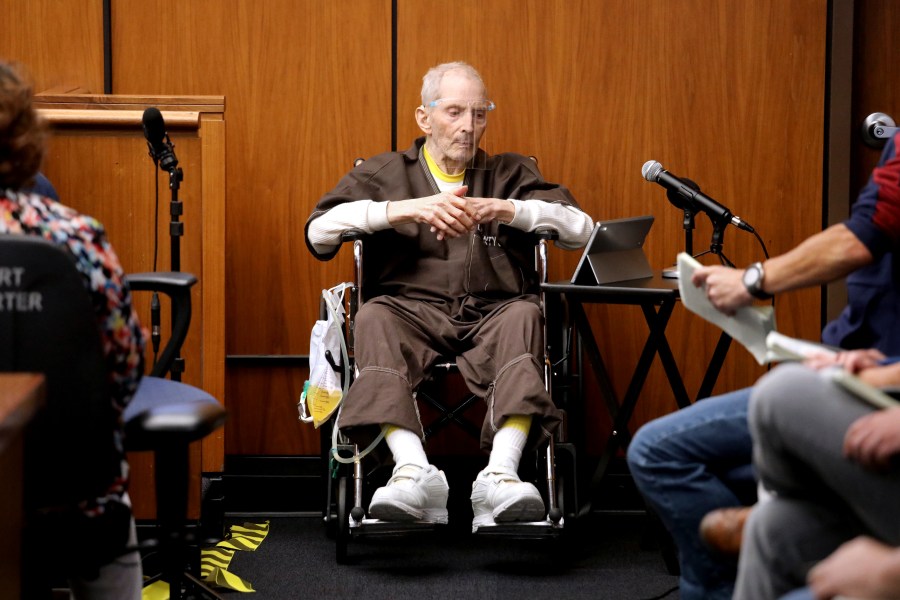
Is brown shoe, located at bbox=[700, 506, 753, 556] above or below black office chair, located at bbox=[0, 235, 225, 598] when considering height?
below

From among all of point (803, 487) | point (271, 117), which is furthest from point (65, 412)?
point (271, 117)

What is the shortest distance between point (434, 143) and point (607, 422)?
110cm

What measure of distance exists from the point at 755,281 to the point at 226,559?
165 centimetres

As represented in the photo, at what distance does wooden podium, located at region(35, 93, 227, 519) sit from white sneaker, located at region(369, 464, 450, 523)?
48 cm

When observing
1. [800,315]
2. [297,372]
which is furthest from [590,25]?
[297,372]

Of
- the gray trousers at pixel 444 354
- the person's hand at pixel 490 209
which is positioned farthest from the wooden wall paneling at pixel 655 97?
the gray trousers at pixel 444 354

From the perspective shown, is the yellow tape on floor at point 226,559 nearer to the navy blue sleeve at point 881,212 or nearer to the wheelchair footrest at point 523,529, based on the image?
the wheelchair footrest at point 523,529

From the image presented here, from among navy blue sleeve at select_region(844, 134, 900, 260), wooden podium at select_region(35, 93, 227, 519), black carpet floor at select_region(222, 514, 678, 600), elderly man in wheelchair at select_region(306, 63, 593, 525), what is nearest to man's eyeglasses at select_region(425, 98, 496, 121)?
elderly man in wheelchair at select_region(306, 63, 593, 525)

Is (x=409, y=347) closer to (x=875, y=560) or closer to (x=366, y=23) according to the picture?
(x=366, y=23)

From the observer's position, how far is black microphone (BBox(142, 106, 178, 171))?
238 cm

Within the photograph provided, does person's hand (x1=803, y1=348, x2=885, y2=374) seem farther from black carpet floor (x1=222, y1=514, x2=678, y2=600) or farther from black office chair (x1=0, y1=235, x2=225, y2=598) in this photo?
black carpet floor (x1=222, y1=514, x2=678, y2=600)

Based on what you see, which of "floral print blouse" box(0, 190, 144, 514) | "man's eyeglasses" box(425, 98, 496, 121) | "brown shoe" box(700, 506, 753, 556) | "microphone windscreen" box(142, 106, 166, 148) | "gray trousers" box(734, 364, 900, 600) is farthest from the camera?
"man's eyeglasses" box(425, 98, 496, 121)

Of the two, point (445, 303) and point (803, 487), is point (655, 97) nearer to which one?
point (445, 303)

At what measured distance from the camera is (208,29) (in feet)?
11.1
